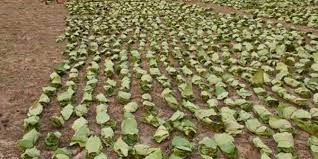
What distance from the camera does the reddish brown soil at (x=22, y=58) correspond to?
6234 mm

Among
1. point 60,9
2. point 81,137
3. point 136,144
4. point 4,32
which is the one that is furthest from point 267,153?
point 60,9

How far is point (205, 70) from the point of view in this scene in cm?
828

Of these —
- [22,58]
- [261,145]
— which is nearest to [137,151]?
[261,145]

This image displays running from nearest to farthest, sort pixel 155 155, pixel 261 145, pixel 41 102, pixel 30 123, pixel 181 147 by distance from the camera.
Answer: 1. pixel 155 155
2. pixel 181 147
3. pixel 261 145
4. pixel 30 123
5. pixel 41 102

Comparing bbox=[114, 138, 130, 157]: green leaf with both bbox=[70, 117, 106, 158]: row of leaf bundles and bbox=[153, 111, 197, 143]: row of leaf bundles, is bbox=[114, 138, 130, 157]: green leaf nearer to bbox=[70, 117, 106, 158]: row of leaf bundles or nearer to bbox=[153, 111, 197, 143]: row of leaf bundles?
bbox=[70, 117, 106, 158]: row of leaf bundles

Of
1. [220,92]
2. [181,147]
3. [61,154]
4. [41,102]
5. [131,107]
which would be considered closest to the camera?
[61,154]

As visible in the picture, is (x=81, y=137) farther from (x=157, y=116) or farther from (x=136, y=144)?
(x=157, y=116)

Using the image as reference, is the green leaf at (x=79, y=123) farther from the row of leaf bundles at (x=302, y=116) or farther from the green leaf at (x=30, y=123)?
the row of leaf bundles at (x=302, y=116)

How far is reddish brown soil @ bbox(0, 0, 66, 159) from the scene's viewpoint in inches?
245

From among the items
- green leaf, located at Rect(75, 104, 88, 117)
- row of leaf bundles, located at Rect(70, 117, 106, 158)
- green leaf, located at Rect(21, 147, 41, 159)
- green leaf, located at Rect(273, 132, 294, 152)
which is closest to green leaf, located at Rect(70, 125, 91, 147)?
row of leaf bundles, located at Rect(70, 117, 106, 158)

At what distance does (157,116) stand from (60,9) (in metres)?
10.9

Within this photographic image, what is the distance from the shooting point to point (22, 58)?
932cm

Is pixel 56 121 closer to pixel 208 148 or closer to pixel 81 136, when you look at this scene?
pixel 81 136

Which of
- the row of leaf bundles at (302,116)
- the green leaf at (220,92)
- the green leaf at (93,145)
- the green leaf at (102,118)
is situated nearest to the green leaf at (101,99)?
the green leaf at (102,118)
